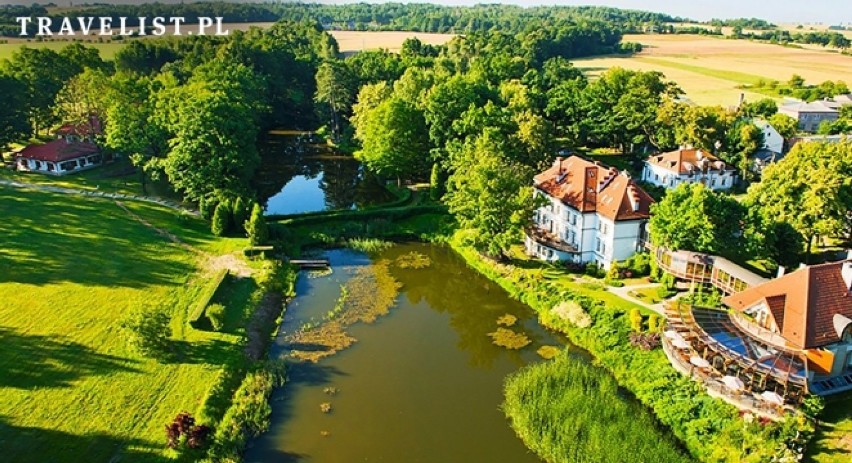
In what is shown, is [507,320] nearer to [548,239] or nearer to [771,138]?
[548,239]

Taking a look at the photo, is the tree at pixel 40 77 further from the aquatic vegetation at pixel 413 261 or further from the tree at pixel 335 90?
the aquatic vegetation at pixel 413 261

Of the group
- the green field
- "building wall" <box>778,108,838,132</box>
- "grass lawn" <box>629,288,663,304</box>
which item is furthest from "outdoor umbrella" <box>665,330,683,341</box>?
the green field

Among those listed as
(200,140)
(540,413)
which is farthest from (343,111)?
(540,413)

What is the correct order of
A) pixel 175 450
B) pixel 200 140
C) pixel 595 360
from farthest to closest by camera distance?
pixel 200 140, pixel 595 360, pixel 175 450

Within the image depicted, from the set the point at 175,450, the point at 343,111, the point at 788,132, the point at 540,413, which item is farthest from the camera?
the point at 343,111

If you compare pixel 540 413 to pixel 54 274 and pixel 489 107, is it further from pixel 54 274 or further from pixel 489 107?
pixel 489 107

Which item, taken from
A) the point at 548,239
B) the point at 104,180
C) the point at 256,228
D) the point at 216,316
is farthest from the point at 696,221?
the point at 104,180
